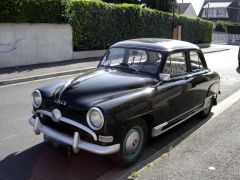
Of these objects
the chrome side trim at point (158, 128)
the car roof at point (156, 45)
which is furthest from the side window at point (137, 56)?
the chrome side trim at point (158, 128)

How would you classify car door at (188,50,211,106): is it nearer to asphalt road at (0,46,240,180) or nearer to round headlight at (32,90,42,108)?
asphalt road at (0,46,240,180)

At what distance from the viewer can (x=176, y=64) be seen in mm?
5707

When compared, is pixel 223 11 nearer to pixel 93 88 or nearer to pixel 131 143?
pixel 93 88

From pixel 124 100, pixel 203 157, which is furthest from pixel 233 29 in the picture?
pixel 124 100

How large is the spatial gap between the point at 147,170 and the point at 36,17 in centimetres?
1060

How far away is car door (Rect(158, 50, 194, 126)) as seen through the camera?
5.31 metres

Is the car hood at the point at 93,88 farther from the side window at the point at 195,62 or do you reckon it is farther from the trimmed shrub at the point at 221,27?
the trimmed shrub at the point at 221,27

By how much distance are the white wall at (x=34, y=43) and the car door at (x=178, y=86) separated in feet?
28.1

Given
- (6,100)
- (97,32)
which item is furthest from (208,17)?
(6,100)

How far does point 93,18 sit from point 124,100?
12.8 meters

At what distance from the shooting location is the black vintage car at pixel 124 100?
13.5 feet

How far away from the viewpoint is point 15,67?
41.9ft

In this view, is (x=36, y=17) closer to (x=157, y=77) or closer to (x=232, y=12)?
(x=157, y=77)

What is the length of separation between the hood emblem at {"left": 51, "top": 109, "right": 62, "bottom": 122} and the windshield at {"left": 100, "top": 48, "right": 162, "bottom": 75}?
1568 mm
